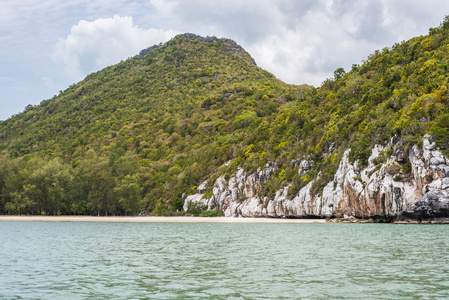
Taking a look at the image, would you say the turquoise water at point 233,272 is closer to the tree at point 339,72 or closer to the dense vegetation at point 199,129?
the dense vegetation at point 199,129

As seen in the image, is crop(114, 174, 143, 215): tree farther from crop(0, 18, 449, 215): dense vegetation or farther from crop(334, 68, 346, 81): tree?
crop(334, 68, 346, 81): tree

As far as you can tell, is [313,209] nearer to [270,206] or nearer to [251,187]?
[270,206]

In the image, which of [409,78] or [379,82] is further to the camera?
[379,82]

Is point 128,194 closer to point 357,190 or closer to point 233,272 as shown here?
point 357,190

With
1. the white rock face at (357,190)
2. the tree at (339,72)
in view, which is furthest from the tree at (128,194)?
the tree at (339,72)

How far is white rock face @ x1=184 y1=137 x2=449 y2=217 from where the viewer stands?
127ft

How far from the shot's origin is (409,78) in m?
56.0

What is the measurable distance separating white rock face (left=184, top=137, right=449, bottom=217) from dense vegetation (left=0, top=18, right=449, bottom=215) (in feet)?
6.25

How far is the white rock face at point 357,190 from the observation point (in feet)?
127

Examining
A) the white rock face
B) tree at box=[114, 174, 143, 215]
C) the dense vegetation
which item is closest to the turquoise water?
the white rock face

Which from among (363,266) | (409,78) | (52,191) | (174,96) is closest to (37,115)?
(174,96)

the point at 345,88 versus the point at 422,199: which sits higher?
the point at 345,88

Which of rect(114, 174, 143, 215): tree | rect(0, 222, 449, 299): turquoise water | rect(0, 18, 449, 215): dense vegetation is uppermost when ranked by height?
rect(0, 18, 449, 215): dense vegetation

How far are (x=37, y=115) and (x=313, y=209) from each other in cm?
15690
